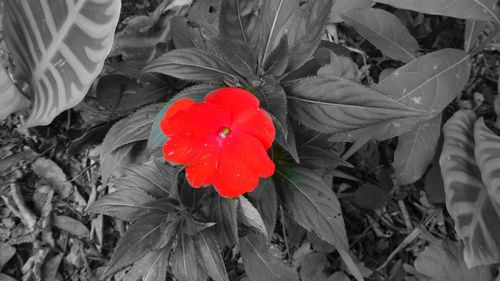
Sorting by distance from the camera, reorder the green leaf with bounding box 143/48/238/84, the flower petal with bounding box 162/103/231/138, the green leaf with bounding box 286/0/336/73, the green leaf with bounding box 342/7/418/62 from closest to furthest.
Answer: the flower petal with bounding box 162/103/231/138 < the green leaf with bounding box 286/0/336/73 < the green leaf with bounding box 143/48/238/84 < the green leaf with bounding box 342/7/418/62

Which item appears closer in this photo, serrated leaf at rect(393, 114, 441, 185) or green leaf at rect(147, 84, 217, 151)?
green leaf at rect(147, 84, 217, 151)

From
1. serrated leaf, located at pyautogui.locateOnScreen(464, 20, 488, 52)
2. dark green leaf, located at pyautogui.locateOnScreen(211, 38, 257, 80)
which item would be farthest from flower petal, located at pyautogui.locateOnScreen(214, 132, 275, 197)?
serrated leaf, located at pyautogui.locateOnScreen(464, 20, 488, 52)

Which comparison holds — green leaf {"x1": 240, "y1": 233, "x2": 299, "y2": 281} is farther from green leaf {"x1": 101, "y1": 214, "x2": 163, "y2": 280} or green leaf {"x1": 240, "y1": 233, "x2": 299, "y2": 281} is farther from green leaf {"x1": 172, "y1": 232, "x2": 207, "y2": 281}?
green leaf {"x1": 101, "y1": 214, "x2": 163, "y2": 280}

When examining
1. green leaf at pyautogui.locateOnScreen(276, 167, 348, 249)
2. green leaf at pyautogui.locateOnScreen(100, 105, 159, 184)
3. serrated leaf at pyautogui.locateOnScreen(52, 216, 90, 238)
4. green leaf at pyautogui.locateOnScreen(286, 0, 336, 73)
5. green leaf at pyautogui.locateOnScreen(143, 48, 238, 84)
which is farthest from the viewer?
serrated leaf at pyautogui.locateOnScreen(52, 216, 90, 238)

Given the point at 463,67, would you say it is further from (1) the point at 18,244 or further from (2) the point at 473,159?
(1) the point at 18,244

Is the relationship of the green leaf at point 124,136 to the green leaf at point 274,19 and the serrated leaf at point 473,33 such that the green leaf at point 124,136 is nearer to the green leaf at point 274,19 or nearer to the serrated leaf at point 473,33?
the green leaf at point 274,19

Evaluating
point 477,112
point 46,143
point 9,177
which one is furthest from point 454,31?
point 9,177

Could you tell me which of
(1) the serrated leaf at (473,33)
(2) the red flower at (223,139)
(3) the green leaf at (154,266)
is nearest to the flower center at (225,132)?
(2) the red flower at (223,139)
